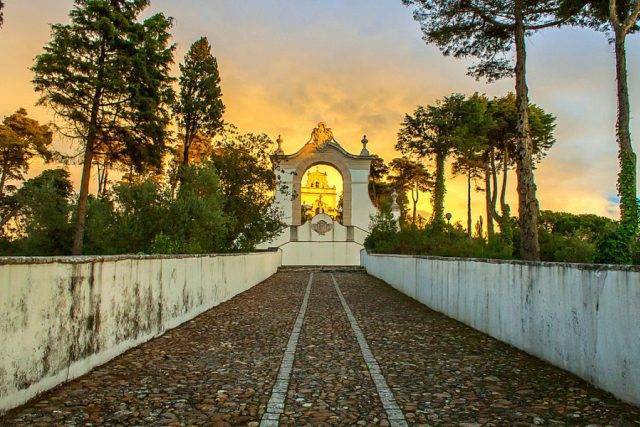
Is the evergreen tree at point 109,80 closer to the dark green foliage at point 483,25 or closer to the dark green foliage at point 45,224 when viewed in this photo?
the dark green foliage at point 45,224

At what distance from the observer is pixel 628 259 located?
13.3m

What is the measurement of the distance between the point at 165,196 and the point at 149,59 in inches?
332

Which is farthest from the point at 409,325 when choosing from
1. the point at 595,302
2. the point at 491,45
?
the point at 491,45

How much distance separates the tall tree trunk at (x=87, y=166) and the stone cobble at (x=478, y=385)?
17.7 m

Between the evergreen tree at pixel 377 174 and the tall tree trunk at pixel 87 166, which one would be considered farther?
the evergreen tree at pixel 377 174

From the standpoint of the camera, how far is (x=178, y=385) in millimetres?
5426

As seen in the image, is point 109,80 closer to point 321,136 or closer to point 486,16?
point 486,16

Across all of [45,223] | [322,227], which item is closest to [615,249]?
[45,223]

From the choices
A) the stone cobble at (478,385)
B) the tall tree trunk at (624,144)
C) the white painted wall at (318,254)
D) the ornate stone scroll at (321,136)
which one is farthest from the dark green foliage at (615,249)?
the ornate stone scroll at (321,136)

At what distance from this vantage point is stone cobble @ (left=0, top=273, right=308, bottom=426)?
434cm

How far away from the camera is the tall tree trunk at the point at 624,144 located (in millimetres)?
15914

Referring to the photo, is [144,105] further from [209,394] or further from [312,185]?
[312,185]

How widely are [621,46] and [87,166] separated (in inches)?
869

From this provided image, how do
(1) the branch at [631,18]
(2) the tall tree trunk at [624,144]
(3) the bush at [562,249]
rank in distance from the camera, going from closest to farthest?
(2) the tall tree trunk at [624,144], (1) the branch at [631,18], (3) the bush at [562,249]
